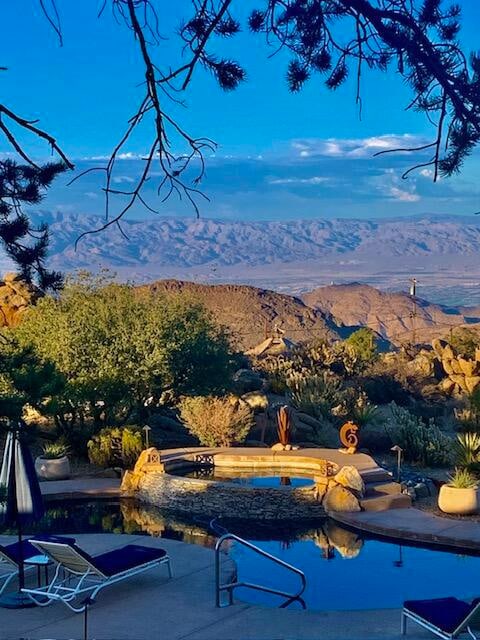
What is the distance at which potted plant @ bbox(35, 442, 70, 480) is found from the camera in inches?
716

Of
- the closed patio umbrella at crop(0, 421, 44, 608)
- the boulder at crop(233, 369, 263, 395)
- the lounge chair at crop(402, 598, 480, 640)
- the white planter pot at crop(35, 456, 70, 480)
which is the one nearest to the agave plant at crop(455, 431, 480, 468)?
the white planter pot at crop(35, 456, 70, 480)

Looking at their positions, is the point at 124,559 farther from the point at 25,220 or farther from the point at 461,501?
the point at 461,501

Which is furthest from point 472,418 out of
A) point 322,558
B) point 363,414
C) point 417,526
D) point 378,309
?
point 378,309

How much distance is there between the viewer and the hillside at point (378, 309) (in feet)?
275

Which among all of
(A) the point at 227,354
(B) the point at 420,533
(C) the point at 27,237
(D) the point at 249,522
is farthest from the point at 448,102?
(A) the point at 227,354

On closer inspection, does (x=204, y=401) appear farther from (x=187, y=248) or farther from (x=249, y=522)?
(x=187, y=248)

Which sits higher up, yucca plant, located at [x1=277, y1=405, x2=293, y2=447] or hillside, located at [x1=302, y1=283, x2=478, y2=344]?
hillside, located at [x1=302, y1=283, x2=478, y2=344]

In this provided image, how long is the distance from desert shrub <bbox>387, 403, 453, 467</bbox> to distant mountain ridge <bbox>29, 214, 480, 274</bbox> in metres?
122

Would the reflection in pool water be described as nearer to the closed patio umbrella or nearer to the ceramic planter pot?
the ceramic planter pot

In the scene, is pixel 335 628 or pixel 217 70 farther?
pixel 335 628

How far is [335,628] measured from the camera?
9.10 m

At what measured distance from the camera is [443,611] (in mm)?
8453

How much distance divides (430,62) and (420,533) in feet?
29.0

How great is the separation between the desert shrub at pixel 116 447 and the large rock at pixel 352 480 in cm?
527
